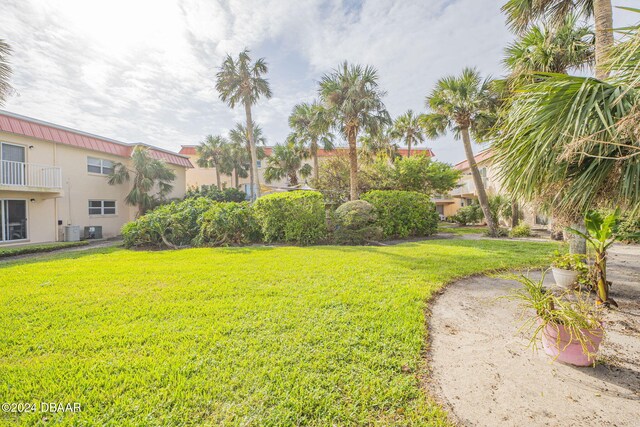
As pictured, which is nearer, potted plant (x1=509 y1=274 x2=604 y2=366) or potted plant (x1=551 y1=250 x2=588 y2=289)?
potted plant (x1=509 y1=274 x2=604 y2=366)

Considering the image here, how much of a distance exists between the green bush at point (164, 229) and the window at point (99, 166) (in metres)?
8.36

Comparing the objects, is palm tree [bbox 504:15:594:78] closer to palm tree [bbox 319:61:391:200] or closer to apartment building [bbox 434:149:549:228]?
apartment building [bbox 434:149:549:228]

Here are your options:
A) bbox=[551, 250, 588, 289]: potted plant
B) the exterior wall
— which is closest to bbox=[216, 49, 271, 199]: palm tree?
the exterior wall

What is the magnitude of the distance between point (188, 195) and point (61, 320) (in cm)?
2285

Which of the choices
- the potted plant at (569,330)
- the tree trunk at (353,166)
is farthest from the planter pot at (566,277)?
the tree trunk at (353,166)

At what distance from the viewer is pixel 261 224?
39.6 feet

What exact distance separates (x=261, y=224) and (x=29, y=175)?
40.1 feet

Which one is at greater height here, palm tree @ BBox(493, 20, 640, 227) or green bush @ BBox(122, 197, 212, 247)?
palm tree @ BBox(493, 20, 640, 227)

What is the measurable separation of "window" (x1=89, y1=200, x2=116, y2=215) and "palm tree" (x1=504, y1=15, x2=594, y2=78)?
23.3 m

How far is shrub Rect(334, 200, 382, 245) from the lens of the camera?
11.5 metres

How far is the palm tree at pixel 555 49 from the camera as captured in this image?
7801 millimetres

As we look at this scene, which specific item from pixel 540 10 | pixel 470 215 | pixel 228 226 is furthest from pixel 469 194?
pixel 228 226

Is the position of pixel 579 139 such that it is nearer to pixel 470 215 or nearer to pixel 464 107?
pixel 464 107

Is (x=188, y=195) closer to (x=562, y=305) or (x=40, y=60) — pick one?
(x=40, y=60)
